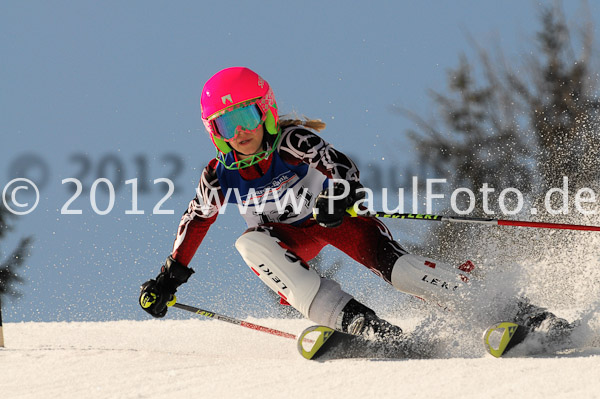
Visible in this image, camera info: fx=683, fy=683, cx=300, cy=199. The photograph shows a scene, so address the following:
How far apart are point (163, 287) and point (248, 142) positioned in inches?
40.0

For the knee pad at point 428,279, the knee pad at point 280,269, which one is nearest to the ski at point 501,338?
the knee pad at point 428,279

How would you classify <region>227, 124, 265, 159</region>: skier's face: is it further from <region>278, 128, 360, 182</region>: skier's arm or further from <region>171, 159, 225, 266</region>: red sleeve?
<region>171, 159, 225, 266</region>: red sleeve

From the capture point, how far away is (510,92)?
13133 mm

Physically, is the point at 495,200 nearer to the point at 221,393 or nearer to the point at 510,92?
the point at 510,92

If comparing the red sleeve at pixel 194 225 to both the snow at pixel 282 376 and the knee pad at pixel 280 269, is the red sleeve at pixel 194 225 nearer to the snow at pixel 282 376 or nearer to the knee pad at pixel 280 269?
the knee pad at pixel 280 269

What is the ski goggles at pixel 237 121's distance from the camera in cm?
352

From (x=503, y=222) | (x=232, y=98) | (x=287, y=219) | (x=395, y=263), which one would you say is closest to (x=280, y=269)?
(x=287, y=219)

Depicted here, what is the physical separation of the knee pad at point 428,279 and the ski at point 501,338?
0.35 meters

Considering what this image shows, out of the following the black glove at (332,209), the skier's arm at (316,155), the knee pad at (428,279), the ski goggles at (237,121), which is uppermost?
the ski goggles at (237,121)

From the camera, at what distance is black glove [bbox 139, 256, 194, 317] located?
3.87m

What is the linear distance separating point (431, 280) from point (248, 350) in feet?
4.80

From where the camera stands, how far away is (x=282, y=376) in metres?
2.76

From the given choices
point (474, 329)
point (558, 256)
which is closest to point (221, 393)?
point (474, 329)

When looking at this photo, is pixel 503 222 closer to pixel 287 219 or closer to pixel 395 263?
pixel 395 263
